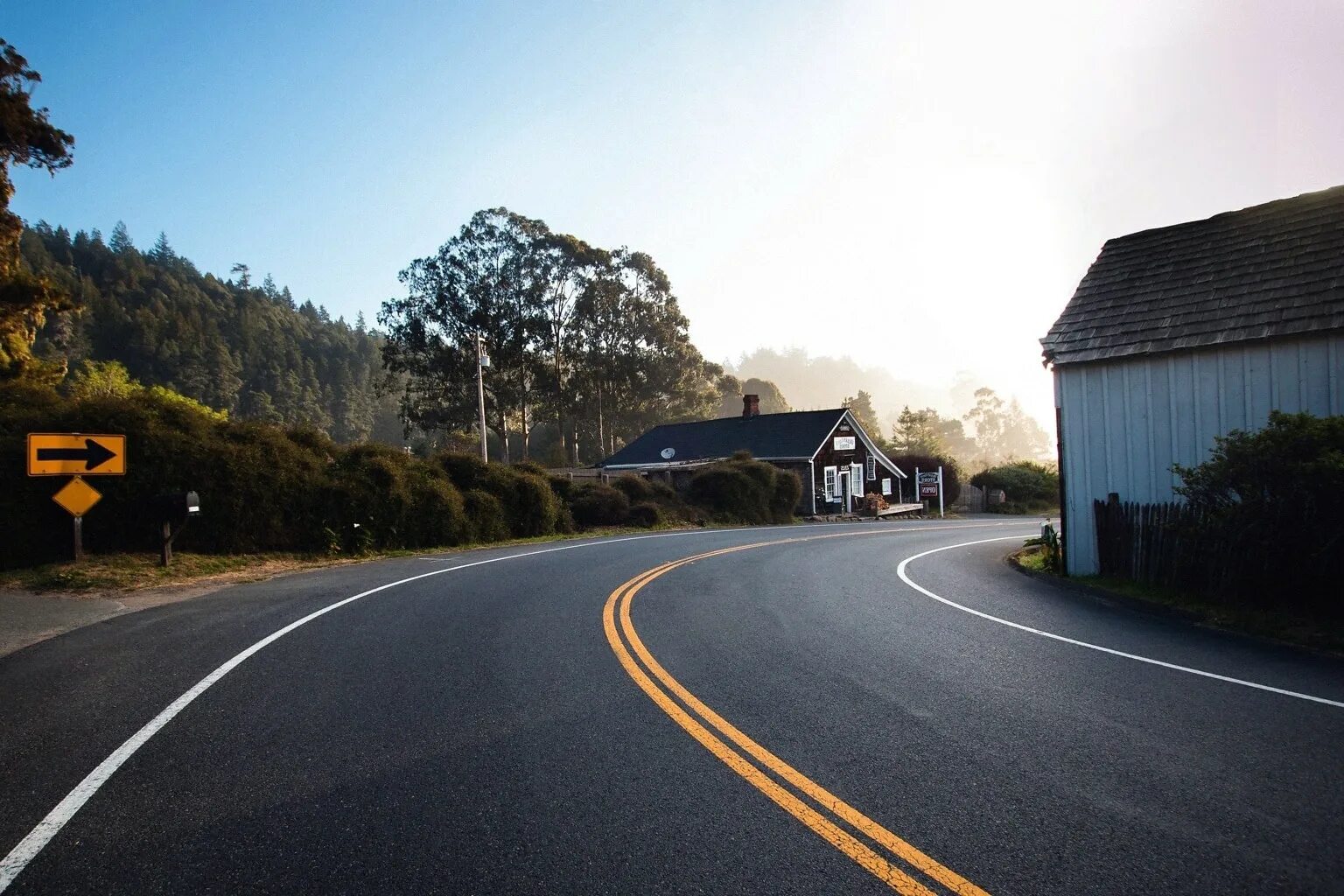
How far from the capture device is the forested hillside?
7594cm

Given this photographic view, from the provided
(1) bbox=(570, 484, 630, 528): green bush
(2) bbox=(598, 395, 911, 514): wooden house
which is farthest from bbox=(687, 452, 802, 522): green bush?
(1) bbox=(570, 484, 630, 528): green bush

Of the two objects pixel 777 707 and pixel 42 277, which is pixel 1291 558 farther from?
pixel 42 277

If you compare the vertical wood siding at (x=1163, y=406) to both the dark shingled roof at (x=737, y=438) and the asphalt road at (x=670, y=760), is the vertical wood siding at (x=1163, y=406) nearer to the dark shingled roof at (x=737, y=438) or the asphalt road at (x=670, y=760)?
the asphalt road at (x=670, y=760)

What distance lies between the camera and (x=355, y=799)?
3.92 metres

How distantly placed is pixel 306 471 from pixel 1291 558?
17.5 metres

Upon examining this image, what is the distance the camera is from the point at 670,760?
4.43 metres

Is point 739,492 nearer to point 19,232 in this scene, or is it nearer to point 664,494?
point 664,494

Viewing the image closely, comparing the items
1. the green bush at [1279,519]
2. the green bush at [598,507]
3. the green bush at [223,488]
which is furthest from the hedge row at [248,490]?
the green bush at [1279,519]

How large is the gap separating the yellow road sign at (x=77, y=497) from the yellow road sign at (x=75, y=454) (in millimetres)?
202

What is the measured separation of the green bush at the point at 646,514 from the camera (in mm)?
29438

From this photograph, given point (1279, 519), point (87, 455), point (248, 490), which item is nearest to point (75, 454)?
point (87, 455)

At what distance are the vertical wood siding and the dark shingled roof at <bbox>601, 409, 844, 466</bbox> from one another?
27.6 m

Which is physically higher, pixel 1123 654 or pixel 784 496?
pixel 784 496

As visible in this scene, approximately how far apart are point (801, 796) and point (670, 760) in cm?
85
